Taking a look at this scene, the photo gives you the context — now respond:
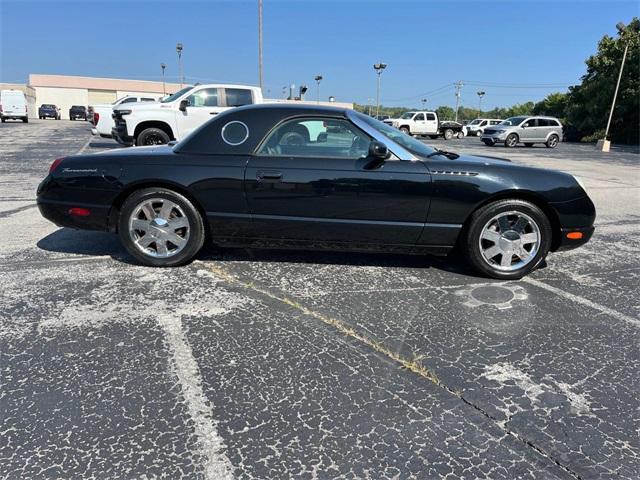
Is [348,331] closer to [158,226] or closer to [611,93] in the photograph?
[158,226]

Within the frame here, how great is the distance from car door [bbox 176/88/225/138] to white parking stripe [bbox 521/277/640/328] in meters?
9.67

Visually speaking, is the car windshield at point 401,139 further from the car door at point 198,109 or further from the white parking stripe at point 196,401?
the car door at point 198,109

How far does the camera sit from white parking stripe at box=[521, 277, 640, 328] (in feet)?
11.5

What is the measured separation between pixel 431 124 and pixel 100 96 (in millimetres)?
55483

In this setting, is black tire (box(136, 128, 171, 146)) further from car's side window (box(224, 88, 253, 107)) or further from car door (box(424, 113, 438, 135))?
car door (box(424, 113, 438, 135))

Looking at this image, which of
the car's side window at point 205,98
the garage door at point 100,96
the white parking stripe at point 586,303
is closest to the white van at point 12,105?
the car's side window at point 205,98

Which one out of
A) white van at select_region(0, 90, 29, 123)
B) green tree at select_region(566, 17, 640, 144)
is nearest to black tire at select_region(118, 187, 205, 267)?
white van at select_region(0, 90, 29, 123)

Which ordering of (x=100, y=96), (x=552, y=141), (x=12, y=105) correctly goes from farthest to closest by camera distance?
1. (x=100, y=96)
2. (x=12, y=105)
3. (x=552, y=141)

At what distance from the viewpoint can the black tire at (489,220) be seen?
4.09m

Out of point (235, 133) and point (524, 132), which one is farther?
point (524, 132)

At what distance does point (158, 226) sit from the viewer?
4.23m

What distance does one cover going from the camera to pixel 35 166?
11.0 metres

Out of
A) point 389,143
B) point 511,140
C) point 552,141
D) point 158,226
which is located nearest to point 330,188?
point 389,143

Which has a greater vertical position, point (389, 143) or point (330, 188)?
point (389, 143)
